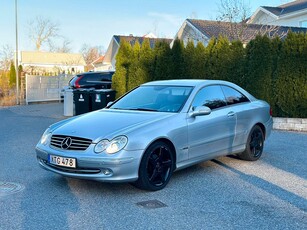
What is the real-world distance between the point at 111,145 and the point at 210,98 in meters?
2.23

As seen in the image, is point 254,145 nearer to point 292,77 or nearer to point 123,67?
point 292,77

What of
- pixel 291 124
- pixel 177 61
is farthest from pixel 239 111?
pixel 177 61

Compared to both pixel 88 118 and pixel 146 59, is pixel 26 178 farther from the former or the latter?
pixel 146 59

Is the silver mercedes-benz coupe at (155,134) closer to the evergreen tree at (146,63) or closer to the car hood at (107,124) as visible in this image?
the car hood at (107,124)

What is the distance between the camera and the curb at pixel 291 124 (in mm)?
11047

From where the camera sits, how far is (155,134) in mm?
5027

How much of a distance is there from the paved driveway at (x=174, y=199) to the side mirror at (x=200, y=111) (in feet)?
3.36

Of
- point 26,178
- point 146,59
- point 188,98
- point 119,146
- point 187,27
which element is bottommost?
point 26,178

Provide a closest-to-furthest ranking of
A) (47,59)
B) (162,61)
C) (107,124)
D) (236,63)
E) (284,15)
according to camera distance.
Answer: (107,124)
(236,63)
(162,61)
(284,15)
(47,59)

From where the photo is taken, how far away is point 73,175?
4.88 m

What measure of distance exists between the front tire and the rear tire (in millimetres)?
2138

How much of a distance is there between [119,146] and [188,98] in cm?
162

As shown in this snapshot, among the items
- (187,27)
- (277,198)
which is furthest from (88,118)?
(187,27)

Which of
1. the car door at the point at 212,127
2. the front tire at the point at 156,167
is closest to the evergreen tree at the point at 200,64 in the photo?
the car door at the point at 212,127
